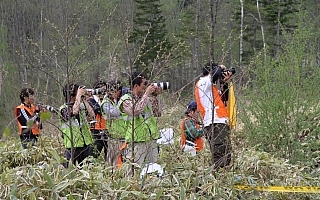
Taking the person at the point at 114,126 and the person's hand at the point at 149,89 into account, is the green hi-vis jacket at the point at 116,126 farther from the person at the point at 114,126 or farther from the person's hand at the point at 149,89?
the person's hand at the point at 149,89

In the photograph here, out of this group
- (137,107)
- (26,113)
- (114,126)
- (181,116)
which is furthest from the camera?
(181,116)

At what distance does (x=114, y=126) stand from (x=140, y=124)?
0.30 meters

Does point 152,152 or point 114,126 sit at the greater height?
point 114,126

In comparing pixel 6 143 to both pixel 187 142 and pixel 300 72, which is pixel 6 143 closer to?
pixel 187 142

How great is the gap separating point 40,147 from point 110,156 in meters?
1.75

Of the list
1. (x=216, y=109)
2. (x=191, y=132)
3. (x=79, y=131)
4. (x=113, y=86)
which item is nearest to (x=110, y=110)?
(x=113, y=86)

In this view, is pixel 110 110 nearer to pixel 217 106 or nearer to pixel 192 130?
pixel 217 106

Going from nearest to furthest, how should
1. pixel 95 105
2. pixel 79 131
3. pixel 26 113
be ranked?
1. pixel 79 131
2. pixel 26 113
3. pixel 95 105

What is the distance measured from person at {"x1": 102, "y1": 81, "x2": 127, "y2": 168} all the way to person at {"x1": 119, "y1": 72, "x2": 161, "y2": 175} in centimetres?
9

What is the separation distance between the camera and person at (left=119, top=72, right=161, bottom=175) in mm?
4332

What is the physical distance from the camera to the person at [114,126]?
4328 millimetres

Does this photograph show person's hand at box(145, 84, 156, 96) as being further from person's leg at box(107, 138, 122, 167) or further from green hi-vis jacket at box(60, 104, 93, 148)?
green hi-vis jacket at box(60, 104, 93, 148)

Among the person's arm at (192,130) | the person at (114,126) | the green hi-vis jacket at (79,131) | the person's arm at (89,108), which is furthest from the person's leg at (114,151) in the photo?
the person's arm at (192,130)

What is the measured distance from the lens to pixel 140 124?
4367 millimetres
